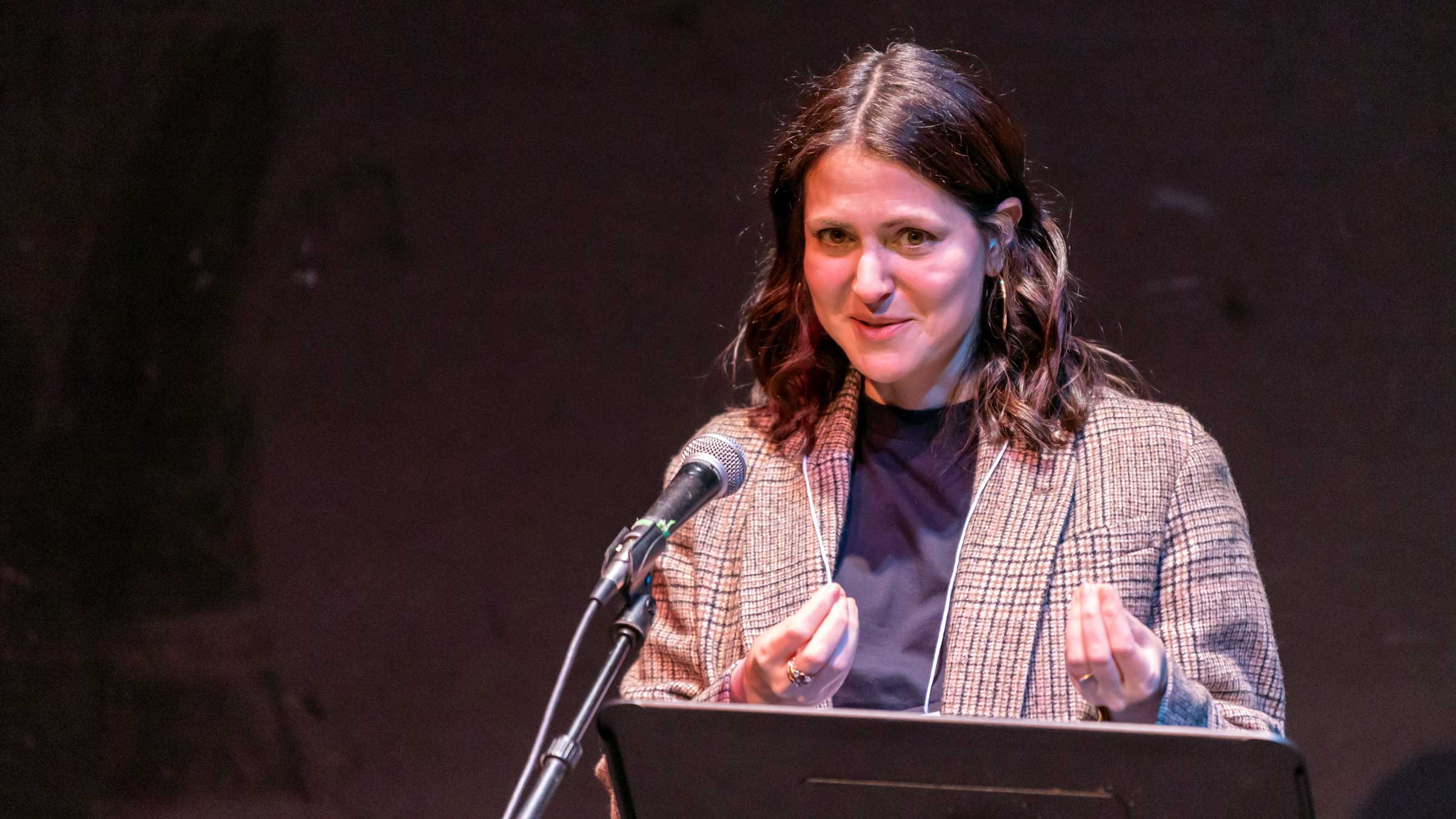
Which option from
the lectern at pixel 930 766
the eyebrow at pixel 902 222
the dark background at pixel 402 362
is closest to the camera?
the lectern at pixel 930 766

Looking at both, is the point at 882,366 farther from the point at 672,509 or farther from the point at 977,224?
the point at 672,509

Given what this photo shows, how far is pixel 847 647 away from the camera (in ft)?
3.75

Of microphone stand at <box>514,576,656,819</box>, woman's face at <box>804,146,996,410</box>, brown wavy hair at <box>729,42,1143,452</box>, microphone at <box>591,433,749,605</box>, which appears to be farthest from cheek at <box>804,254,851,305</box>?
microphone stand at <box>514,576,656,819</box>

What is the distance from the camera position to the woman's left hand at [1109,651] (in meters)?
1.05

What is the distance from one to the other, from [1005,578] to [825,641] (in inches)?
19.7

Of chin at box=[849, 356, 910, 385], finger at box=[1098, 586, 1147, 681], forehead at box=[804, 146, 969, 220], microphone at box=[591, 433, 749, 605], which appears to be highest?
forehead at box=[804, 146, 969, 220]

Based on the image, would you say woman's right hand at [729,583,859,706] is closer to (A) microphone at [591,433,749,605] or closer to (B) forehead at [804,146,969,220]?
(A) microphone at [591,433,749,605]

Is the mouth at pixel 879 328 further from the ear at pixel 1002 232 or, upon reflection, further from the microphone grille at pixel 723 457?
the microphone grille at pixel 723 457

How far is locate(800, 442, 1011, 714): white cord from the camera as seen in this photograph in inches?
60.2

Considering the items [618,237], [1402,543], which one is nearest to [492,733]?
[618,237]

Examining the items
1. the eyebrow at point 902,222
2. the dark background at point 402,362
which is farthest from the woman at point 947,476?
the dark background at point 402,362

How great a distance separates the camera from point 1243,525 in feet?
5.15

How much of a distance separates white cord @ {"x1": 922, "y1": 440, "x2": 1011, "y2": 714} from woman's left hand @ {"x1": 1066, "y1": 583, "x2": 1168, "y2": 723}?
43 cm

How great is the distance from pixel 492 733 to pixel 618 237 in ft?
3.39
